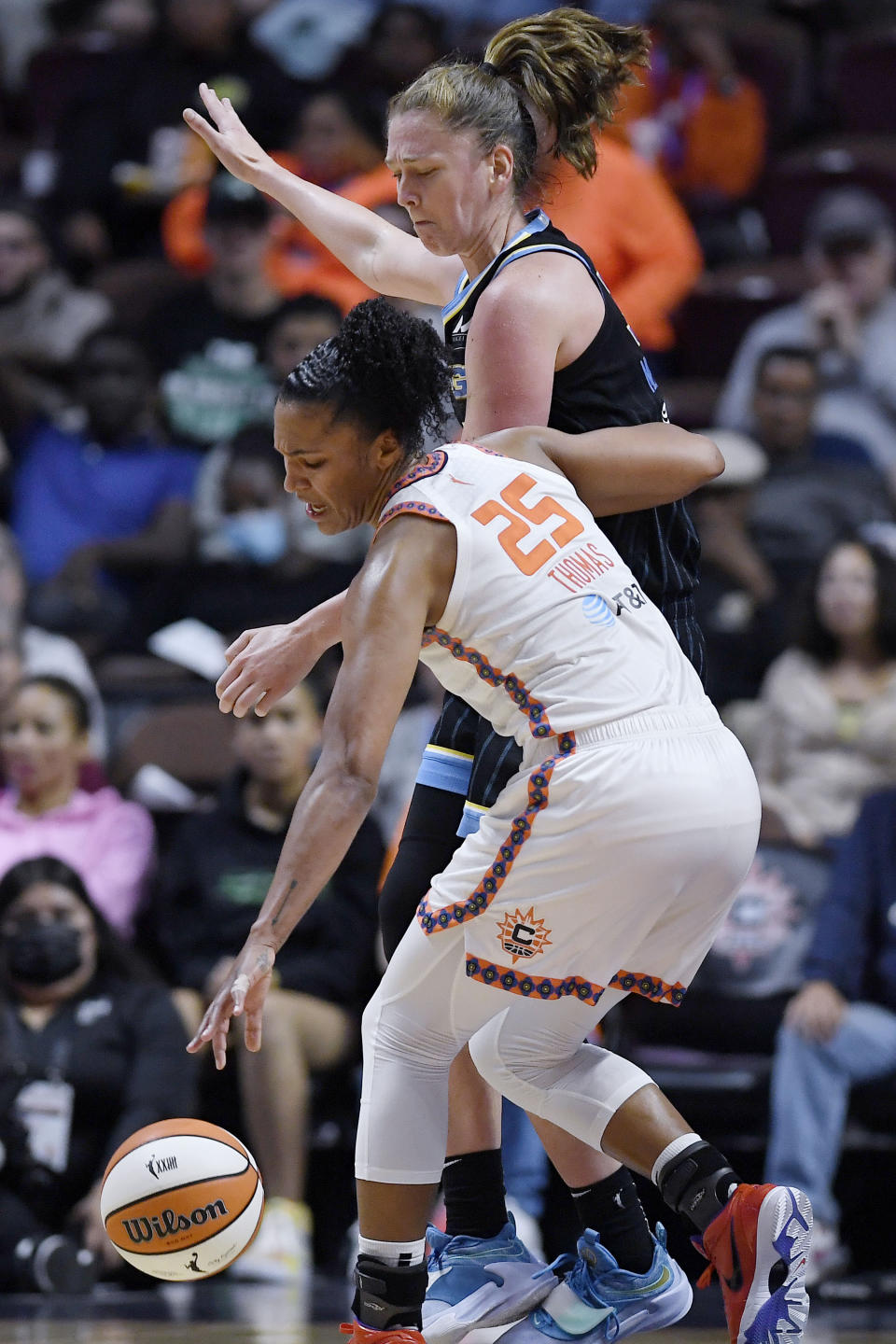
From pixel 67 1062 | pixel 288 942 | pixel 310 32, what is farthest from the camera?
pixel 310 32

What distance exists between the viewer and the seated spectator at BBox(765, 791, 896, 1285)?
Result: 17.7 ft

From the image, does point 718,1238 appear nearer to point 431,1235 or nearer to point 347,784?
point 431,1235

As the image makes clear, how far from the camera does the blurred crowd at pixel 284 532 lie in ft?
18.1

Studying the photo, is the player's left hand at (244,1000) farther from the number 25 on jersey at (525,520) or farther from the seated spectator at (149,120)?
the seated spectator at (149,120)

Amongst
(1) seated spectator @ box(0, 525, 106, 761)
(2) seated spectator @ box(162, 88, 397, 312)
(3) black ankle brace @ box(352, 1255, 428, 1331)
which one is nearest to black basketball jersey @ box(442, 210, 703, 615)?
(3) black ankle brace @ box(352, 1255, 428, 1331)

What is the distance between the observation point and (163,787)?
20.9 feet

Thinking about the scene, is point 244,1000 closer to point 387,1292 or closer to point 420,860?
point 387,1292

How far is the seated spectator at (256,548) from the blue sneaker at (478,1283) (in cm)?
366

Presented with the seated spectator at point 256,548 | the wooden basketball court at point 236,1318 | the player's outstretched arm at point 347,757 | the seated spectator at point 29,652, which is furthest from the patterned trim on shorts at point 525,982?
the seated spectator at point 256,548

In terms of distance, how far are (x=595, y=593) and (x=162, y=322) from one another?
19.1ft

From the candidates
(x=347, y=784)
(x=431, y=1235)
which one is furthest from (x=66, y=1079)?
(x=347, y=784)

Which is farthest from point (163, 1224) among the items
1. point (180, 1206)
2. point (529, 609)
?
point (529, 609)

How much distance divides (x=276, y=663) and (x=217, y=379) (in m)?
5.11

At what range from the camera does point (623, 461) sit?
131 inches
